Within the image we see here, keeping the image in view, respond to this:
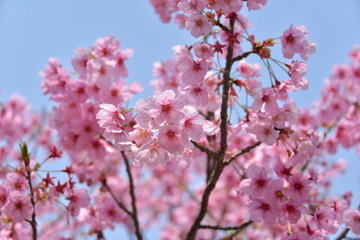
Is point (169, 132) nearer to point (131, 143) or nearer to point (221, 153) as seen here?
point (131, 143)

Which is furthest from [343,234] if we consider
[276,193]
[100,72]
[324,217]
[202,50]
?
[100,72]

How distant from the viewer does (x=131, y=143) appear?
82.2 inches

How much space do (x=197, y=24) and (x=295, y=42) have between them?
69 cm

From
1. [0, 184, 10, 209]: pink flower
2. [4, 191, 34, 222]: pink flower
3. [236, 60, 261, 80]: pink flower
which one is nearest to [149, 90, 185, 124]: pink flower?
[236, 60, 261, 80]: pink flower

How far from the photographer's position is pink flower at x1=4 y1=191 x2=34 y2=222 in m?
2.46

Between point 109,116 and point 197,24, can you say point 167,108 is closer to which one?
point 109,116

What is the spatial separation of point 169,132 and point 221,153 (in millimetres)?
652

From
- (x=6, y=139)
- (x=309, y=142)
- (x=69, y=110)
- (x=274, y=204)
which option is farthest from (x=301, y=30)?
(x=6, y=139)

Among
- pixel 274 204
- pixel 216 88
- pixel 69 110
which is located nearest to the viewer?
pixel 274 204

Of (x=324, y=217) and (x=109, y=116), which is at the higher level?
(x=109, y=116)

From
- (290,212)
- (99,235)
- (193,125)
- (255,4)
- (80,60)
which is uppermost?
(80,60)

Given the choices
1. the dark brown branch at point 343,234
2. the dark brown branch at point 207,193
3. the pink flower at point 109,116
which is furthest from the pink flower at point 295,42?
the dark brown branch at point 343,234

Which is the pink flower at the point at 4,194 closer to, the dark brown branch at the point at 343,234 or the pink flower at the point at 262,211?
the pink flower at the point at 262,211

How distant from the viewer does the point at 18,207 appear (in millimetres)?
2500
